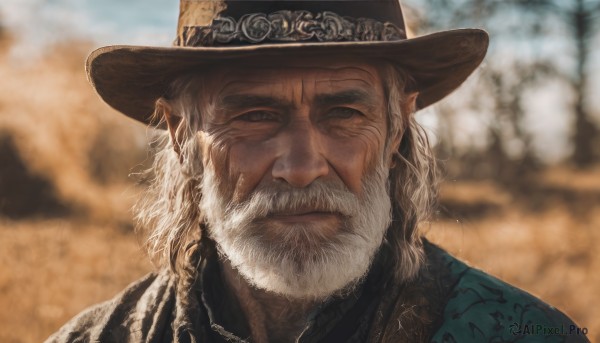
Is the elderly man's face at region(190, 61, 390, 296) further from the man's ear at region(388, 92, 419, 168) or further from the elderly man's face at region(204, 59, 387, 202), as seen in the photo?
the man's ear at region(388, 92, 419, 168)

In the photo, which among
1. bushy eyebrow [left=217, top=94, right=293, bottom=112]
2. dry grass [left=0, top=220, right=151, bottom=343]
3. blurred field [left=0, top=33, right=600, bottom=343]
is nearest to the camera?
bushy eyebrow [left=217, top=94, right=293, bottom=112]

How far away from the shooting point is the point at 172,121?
297 cm

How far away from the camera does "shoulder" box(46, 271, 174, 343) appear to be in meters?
2.72

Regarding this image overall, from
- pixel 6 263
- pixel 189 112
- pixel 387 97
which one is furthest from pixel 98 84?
pixel 6 263

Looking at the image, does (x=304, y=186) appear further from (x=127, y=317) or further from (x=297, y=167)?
(x=127, y=317)

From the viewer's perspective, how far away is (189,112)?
2.79 meters

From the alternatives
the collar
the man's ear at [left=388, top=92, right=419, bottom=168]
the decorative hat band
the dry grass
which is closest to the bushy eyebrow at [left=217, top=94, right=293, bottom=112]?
the decorative hat band

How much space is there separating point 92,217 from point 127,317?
23.2 feet

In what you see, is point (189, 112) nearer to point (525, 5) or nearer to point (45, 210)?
A: point (45, 210)

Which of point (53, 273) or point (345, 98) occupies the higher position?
point (345, 98)

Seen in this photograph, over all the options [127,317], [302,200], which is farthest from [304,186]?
[127,317]

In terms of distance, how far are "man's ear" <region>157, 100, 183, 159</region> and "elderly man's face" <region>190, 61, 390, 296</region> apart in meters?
0.33

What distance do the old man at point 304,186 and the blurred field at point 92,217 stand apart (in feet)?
2.54

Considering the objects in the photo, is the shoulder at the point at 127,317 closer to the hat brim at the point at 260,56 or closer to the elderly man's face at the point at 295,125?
the elderly man's face at the point at 295,125
